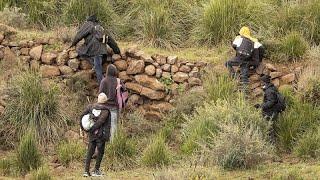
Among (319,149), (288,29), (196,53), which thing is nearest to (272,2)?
(288,29)

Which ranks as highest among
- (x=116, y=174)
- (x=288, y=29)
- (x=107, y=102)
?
(x=288, y=29)

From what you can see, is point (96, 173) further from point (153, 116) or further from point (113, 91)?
point (153, 116)

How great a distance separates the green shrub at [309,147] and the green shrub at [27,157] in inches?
173

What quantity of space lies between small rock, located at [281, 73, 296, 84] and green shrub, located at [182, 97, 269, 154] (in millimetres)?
1635

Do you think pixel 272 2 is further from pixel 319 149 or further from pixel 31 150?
pixel 31 150

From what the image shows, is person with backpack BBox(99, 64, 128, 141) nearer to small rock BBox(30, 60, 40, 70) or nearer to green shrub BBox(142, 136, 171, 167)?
green shrub BBox(142, 136, 171, 167)

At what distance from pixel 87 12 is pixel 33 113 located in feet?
11.5

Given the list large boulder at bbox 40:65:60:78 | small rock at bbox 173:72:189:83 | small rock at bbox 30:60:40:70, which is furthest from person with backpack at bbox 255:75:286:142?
small rock at bbox 30:60:40:70

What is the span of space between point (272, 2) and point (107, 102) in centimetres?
562

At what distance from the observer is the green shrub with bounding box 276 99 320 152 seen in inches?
460

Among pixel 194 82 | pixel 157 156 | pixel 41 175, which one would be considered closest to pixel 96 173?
pixel 41 175

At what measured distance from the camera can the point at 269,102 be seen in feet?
37.3

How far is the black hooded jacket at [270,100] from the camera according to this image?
11336 mm

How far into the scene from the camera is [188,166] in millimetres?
10039
